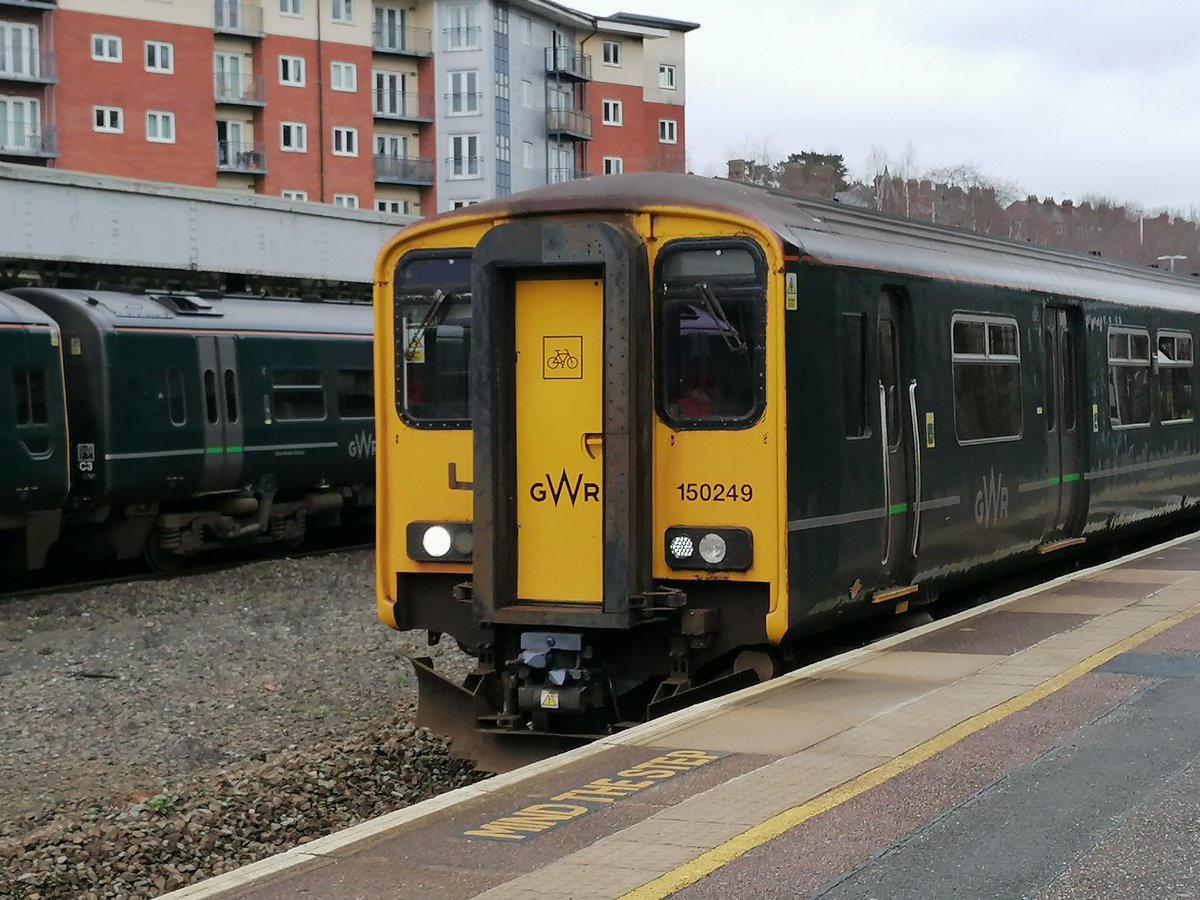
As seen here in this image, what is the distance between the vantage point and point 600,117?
76.8 meters

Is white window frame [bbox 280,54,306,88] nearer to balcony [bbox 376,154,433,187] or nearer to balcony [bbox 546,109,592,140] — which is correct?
balcony [bbox 376,154,433,187]

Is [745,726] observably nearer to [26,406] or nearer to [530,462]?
[530,462]

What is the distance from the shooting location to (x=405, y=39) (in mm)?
70625

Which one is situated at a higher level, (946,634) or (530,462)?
(530,462)

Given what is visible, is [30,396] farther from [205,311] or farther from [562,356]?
[562,356]

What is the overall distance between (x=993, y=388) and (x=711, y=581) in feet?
12.8

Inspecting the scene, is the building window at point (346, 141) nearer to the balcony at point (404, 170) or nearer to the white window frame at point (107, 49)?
the balcony at point (404, 170)

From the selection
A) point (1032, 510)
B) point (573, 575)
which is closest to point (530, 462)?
point (573, 575)

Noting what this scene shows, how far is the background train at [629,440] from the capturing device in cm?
878

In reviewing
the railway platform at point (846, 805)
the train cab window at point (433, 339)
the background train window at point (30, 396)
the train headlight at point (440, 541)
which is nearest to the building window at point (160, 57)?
the background train window at point (30, 396)

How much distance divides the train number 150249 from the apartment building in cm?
5276

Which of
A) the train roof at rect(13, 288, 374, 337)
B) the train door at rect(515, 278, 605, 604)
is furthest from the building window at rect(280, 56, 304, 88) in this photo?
the train door at rect(515, 278, 605, 604)

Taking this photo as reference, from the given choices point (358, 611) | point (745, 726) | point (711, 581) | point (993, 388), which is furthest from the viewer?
point (358, 611)

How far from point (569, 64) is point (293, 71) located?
14164 mm
